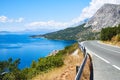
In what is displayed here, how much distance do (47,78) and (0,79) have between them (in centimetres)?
4708

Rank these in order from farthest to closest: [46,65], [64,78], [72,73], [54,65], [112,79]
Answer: [46,65], [54,65], [72,73], [64,78], [112,79]

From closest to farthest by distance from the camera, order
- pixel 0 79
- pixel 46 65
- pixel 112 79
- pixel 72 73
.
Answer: pixel 112 79 < pixel 72 73 < pixel 46 65 < pixel 0 79

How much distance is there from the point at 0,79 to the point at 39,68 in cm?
3998

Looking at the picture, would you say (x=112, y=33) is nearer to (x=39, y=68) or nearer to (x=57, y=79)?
(x=39, y=68)

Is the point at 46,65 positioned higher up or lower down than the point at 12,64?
higher up

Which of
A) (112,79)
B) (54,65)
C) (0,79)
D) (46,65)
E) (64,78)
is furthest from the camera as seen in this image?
(0,79)

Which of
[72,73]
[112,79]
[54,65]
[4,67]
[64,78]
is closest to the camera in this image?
[112,79]

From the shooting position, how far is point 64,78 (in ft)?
32.9

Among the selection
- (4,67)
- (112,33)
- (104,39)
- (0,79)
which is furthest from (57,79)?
(4,67)

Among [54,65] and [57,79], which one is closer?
[57,79]

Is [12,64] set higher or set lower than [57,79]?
lower

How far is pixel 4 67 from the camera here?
3071 inches

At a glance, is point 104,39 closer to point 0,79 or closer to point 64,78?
point 0,79

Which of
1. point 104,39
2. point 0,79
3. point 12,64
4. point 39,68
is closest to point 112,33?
point 104,39
